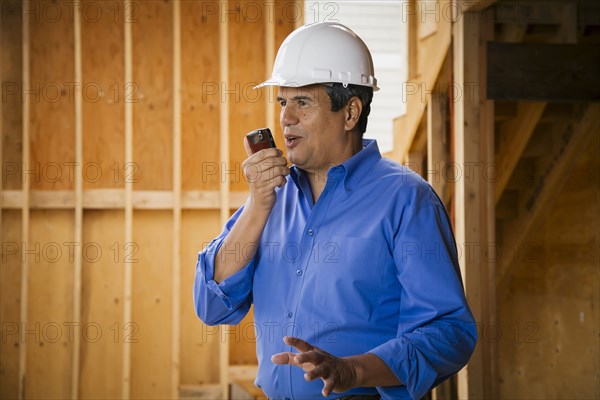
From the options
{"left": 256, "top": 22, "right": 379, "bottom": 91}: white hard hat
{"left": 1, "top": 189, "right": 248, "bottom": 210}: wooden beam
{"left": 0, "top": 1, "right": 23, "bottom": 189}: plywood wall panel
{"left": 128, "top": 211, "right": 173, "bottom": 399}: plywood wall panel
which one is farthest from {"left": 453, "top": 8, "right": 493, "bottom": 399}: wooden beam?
{"left": 0, "top": 1, "right": 23, "bottom": 189}: plywood wall panel

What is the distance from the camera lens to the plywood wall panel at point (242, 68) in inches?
218

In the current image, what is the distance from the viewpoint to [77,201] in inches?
210

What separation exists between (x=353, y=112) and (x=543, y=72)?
2.01 metres

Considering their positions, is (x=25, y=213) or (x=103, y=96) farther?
(x=103, y=96)

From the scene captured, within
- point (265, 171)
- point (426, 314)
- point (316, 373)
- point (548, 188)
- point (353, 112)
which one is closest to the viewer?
point (316, 373)

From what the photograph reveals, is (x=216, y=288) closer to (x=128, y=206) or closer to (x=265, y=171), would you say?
(x=265, y=171)

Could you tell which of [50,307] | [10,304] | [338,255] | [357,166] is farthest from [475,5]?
[10,304]

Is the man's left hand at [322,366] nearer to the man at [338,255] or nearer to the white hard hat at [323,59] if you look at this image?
the man at [338,255]

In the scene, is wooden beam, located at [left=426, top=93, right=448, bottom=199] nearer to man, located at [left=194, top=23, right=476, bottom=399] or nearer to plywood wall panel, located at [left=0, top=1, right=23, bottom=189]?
man, located at [left=194, top=23, right=476, bottom=399]

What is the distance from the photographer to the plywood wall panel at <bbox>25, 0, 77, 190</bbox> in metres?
5.37

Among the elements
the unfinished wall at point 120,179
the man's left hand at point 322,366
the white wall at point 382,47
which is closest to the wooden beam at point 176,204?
the unfinished wall at point 120,179

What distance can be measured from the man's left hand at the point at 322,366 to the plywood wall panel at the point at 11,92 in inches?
163

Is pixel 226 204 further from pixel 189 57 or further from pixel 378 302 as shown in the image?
pixel 378 302

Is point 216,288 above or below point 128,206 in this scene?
below
